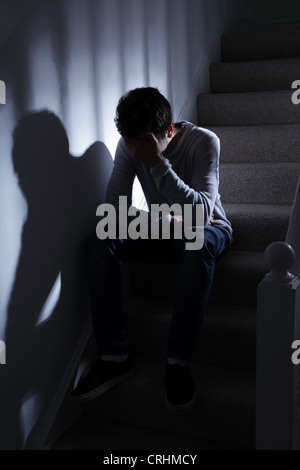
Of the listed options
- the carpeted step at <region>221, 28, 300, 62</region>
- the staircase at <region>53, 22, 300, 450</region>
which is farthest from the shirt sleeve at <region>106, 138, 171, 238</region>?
the carpeted step at <region>221, 28, 300, 62</region>

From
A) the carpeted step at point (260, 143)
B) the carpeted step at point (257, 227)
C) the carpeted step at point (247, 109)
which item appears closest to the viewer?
the carpeted step at point (257, 227)

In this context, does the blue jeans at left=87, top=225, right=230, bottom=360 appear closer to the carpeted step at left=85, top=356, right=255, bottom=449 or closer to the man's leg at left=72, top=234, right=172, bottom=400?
the man's leg at left=72, top=234, right=172, bottom=400

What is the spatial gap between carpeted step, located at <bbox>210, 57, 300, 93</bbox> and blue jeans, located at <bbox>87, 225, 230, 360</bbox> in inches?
53.7

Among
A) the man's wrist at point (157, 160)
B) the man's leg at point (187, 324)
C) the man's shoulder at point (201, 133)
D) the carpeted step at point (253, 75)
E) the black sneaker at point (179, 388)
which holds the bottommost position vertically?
the black sneaker at point (179, 388)

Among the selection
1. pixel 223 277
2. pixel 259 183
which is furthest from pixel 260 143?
pixel 223 277

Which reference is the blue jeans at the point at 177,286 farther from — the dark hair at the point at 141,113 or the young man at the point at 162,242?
the dark hair at the point at 141,113

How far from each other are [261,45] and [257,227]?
1586 millimetres

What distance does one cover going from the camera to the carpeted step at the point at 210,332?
5.80 feet

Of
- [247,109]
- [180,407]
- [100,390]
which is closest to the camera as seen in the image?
[180,407]

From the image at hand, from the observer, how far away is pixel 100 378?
173cm

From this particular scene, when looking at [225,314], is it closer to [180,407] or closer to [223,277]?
[223,277]

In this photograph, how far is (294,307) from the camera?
1.29m

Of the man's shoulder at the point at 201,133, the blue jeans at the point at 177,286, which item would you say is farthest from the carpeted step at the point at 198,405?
the man's shoulder at the point at 201,133

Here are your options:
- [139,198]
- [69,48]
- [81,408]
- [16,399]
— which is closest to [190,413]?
[81,408]
